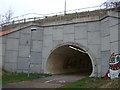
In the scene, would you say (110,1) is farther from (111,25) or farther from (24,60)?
(24,60)

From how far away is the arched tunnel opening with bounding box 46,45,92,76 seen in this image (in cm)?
1733

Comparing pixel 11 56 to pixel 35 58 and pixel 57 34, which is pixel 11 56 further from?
pixel 57 34

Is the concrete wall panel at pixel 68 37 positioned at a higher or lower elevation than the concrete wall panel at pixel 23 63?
higher

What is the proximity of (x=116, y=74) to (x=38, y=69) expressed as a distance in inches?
344

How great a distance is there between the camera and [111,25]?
41.9 feet

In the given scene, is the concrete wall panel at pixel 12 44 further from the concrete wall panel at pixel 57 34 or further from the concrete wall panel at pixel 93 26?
the concrete wall panel at pixel 93 26

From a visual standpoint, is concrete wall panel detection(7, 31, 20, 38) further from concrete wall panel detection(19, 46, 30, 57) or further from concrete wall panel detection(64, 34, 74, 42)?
concrete wall panel detection(64, 34, 74, 42)

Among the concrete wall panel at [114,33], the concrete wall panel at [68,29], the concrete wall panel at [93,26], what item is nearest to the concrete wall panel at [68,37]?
the concrete wall panel at [68,29]

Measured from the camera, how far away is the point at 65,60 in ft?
67.9

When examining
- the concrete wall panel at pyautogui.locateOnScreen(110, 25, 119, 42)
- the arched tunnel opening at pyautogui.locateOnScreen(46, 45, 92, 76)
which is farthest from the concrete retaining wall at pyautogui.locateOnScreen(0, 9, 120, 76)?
the arched tunnel opening at pyautogui.locateOnScreen(46, 45, 92, 76)

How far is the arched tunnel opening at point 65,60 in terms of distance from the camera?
1733 centimetres

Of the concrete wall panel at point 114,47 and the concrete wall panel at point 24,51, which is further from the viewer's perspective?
the concrete wall panel at point 24,51

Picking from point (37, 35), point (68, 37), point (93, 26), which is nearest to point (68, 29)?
point (68, 37)

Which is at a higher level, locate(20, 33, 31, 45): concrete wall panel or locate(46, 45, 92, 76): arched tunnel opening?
locate(20, 33, 31, 45): concrete wall panel
